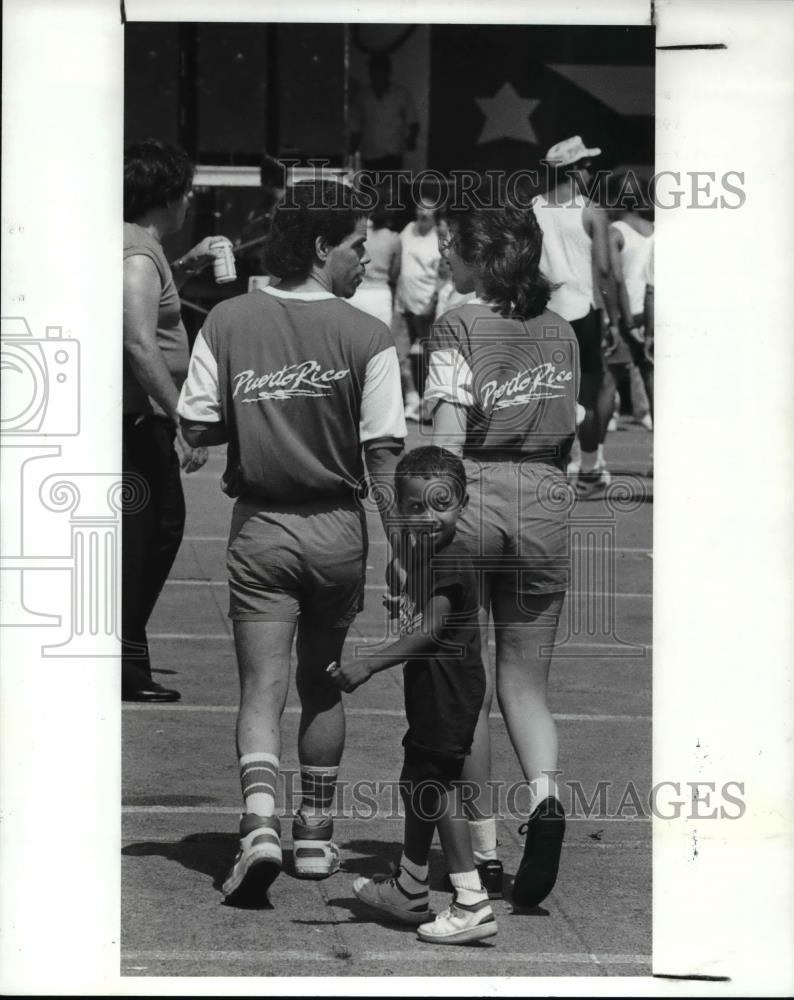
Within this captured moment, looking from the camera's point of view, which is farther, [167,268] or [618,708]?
[618,708]

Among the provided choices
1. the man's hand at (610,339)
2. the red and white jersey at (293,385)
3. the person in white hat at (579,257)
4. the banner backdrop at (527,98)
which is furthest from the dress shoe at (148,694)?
the banner backdrop at (527,98)

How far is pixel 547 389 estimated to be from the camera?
4969 mm

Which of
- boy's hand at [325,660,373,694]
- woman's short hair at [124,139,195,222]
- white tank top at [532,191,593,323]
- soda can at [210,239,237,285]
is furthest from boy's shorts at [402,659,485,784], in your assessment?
white tank top at [532,191,593,323]

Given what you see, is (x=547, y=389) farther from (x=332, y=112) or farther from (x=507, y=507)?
(x=332, y=112)

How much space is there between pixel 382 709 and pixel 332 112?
12168mm

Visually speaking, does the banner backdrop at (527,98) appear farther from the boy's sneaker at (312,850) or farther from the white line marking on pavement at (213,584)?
the boy's sneaker at (312,850)

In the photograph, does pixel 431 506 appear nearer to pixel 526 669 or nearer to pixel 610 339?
pixel 526 669

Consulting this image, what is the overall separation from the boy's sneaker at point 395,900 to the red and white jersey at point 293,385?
1024 millimetres

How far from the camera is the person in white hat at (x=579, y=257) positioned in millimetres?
10156

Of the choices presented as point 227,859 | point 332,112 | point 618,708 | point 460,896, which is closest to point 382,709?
point 618,708

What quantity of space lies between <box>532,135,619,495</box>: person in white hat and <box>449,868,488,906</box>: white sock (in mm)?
5443

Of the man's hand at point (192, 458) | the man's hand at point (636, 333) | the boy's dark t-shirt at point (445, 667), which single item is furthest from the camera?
the man's hand at point (636, 333)

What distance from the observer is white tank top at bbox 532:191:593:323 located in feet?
34.1

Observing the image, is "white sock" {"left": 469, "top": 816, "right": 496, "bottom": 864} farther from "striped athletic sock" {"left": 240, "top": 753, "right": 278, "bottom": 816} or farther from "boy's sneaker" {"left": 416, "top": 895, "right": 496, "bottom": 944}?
"striped athletic sock" {"left": 240, "top": 753, "right": 278, "bottom": 816}
